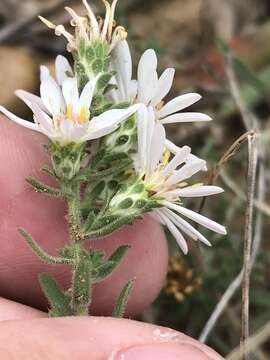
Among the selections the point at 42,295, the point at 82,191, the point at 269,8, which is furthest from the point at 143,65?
the point at 269,8

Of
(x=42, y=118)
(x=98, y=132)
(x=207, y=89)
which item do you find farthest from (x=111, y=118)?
(x=207, y=89)

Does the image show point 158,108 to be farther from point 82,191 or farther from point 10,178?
point 10,178

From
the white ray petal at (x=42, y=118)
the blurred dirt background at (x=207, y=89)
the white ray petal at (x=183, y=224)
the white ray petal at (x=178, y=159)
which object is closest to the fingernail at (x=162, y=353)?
the white ray petal at (x=183, y=224)

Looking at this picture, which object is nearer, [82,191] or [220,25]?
[82,191]

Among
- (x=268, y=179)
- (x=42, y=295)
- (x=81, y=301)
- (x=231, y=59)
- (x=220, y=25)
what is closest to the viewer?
(x=81, y=301)

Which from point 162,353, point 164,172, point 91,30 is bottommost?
point 162,353

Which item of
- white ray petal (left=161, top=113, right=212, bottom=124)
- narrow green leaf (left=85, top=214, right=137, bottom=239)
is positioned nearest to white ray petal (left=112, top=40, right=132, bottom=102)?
white ray petal (left=161, top=113, right=212, bottom=124)

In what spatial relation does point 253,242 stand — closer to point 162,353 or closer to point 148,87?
point 148,87
